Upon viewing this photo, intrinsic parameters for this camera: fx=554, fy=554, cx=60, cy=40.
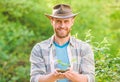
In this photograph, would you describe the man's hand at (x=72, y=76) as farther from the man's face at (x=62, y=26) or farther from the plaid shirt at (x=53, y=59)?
the man's face at (x=62, y=26)

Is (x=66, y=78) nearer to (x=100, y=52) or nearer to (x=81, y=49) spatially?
(x=81, y=49)

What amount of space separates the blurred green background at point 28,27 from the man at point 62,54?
3991 mm

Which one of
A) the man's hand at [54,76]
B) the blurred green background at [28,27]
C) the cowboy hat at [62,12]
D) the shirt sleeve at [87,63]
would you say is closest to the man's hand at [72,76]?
the man's hand at [54,76]

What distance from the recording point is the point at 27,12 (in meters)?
10.7

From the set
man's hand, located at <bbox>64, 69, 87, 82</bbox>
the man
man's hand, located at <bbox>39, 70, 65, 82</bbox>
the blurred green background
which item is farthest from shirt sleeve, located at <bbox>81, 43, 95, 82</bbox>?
the blurred green background

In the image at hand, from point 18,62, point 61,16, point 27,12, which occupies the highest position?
point 61,16

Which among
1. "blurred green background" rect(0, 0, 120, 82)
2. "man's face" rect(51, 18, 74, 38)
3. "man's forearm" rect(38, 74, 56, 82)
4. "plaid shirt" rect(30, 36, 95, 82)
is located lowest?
"blurred green background" rect(0, 0, 120, 82)

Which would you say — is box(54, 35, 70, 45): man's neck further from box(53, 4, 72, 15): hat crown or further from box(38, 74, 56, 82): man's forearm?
box(38, 74, 56, 82): man's forearm

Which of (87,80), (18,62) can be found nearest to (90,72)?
(87,80)

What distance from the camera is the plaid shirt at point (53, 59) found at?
4426 millimetres

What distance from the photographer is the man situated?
4.40m

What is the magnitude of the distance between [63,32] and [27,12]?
632cm

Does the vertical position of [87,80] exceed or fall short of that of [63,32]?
it falls short

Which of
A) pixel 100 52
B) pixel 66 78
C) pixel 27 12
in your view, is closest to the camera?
pixel 66 78
